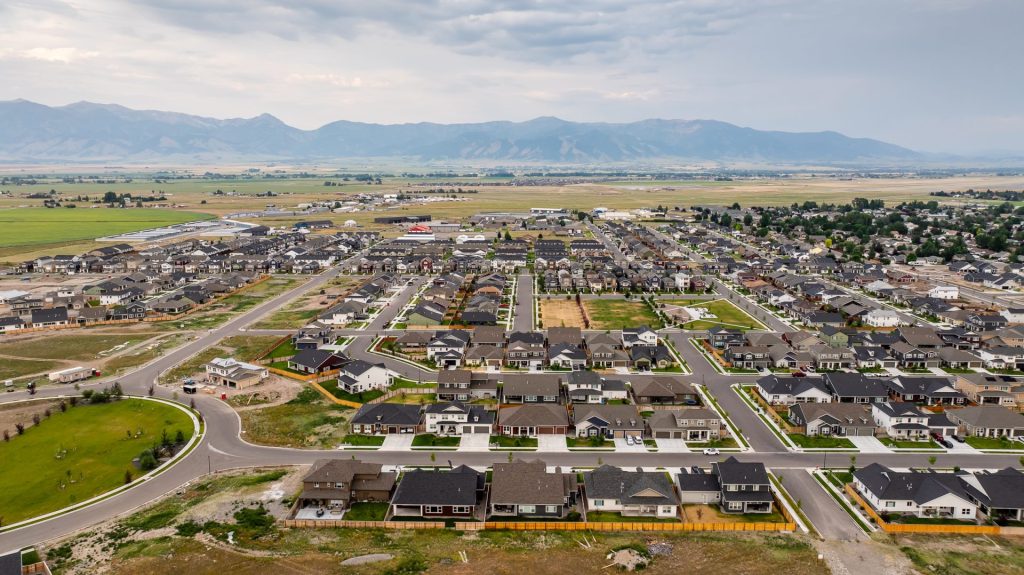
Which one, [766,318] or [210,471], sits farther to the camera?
[766,318]

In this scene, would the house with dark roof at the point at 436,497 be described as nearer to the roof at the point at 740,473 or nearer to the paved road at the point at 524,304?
the roof at the point at 740,473

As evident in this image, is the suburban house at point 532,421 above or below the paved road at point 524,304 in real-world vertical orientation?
below

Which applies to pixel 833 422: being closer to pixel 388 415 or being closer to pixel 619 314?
pixel 388 415

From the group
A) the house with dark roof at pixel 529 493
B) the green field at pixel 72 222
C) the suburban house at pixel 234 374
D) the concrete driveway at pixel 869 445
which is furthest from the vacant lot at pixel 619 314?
the green field at pixel 72 222

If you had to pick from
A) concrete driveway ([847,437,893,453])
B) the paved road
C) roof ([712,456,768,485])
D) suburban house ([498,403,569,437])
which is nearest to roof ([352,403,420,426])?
suburban house ([498,403,569,437])

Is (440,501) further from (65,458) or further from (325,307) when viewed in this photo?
(325,307)

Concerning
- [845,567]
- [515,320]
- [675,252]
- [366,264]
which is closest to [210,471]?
[845,567]

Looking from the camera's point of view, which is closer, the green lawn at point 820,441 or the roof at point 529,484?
the roof at point 529,484
